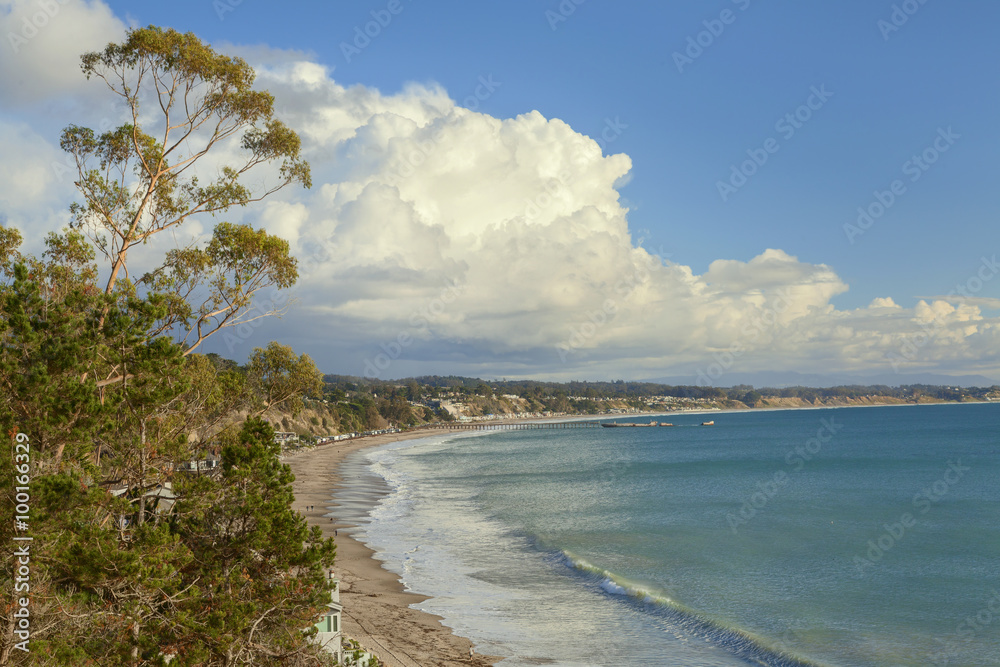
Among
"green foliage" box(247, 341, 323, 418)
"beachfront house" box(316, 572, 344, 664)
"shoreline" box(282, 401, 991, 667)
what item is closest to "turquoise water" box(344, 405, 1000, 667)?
"shoreline" box(282, 401, 991, 667)

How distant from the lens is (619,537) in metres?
40.1

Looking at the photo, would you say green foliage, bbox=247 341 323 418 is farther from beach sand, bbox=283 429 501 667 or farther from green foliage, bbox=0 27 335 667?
beach sand, bbox=283 429 501 667

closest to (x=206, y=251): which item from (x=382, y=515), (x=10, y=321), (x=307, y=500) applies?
(x=10, y=321)

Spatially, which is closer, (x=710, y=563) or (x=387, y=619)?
(x=387, y=619)

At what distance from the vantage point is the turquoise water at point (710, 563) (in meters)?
22.0

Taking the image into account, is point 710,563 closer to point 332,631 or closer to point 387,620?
point 387,620

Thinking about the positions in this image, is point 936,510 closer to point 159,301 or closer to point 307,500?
point 307,500

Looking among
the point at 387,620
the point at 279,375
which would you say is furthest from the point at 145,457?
the point at 387,620

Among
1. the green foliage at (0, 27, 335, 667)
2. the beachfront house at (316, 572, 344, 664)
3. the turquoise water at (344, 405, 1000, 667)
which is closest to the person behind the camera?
the green foliage at (0, 27, 335, 667)

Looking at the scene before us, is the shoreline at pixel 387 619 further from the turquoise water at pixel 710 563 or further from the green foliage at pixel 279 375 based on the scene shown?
the green foliage at pixel 279 375

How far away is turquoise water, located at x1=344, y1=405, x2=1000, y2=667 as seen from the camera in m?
22.0

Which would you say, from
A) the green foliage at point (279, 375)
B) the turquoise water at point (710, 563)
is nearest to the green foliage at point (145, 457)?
the green foliage at point (279, 375)

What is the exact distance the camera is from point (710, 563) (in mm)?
33188

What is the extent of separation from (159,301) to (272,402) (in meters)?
5.98
